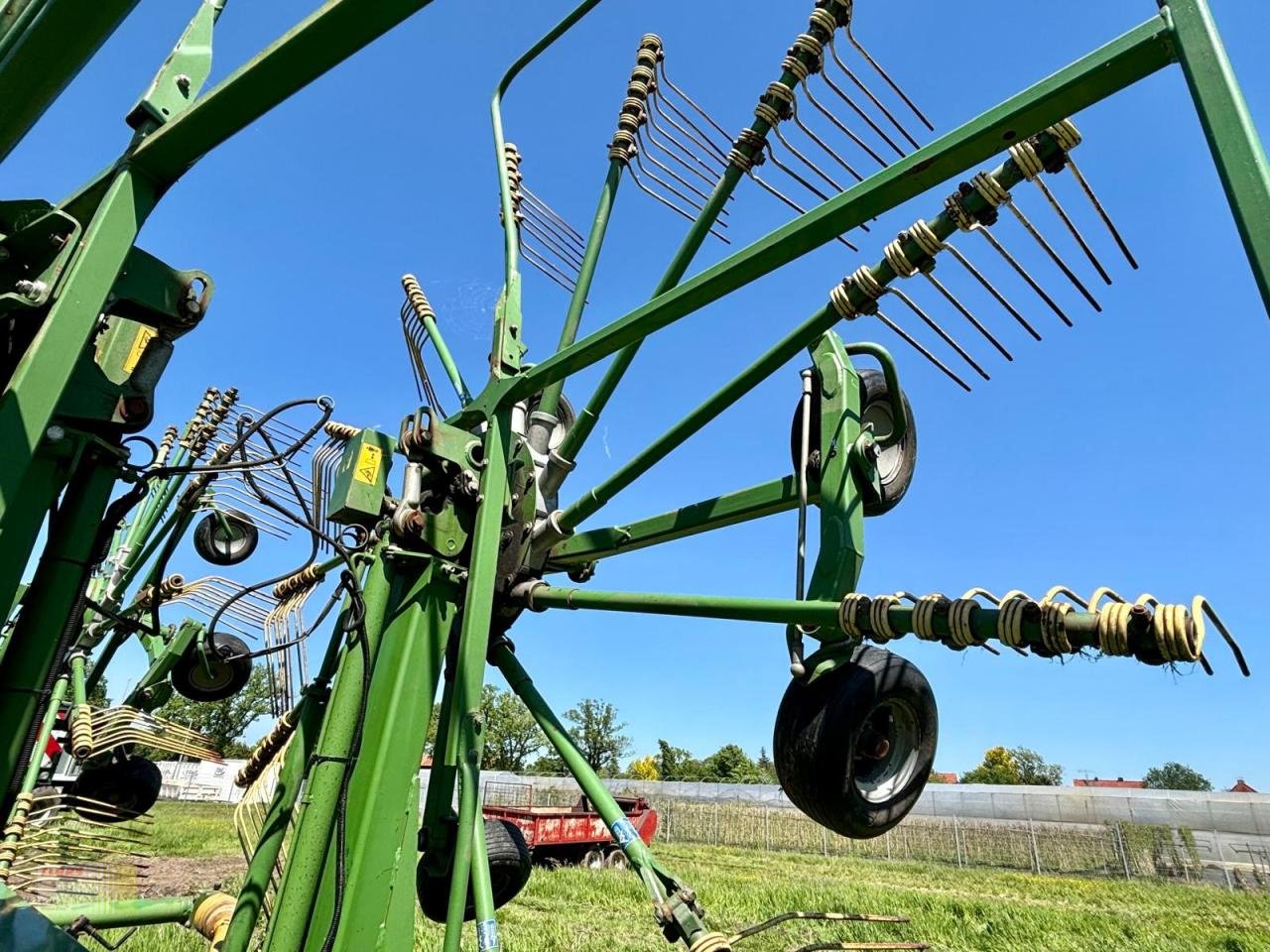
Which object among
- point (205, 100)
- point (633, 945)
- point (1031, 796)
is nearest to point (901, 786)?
point (205, 100)

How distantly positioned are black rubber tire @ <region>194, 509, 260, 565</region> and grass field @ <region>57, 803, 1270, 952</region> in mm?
3806

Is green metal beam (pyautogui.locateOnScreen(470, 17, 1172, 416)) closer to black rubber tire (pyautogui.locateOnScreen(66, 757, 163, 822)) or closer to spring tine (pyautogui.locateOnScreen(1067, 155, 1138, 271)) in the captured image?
spring tine (pyautogui.locateOnScreen(1067, 155, 1138, 271))

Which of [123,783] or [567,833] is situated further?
[567,833]

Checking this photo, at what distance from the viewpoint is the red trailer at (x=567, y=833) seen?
17.2 meters

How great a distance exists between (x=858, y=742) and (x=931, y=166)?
2.48m

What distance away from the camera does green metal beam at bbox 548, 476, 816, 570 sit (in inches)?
161

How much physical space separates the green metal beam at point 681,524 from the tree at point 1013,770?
300ft

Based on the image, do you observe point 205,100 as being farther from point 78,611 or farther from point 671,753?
point 671,753

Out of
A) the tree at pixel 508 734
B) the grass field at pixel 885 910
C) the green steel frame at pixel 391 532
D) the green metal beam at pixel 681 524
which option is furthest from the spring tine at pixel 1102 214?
the tree at pixel 508 734

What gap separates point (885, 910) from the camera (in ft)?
32.1

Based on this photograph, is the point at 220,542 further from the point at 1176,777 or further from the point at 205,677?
the point at 1176,777

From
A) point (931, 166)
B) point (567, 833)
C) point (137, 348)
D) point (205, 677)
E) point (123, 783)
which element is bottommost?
point (567, 833)

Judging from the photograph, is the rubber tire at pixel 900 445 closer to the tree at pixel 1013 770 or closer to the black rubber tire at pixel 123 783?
the black rubber tire at pixel 123 783

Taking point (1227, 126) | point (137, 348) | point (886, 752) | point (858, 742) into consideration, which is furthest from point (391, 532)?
point (1227, 126)
